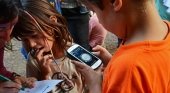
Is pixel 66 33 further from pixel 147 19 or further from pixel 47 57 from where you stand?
pixel 147 19

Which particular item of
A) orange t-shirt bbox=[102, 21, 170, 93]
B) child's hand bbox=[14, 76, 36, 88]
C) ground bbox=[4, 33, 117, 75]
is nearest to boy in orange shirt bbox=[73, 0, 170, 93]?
orange t-shirt bbox=[102, 21, 170, 93]

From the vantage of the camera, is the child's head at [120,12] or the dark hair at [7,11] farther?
the dark hair at [7,11]

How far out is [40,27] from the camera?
1.87m

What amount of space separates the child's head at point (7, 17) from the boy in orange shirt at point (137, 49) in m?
0.61

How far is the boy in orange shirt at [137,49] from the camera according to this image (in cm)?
94

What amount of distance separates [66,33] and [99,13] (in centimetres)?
101

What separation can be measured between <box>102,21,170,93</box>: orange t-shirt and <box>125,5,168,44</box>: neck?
0.02 meters

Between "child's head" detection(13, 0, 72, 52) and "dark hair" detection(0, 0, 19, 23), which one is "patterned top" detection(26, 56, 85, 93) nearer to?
"child's head" detection(13, 0, 72, 52)

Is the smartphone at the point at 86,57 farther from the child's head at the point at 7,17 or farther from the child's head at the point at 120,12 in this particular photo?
the child's head at the point at 120,12

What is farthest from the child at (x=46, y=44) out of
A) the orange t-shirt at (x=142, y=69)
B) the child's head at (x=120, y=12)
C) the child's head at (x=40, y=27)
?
the orange t-shirt at (x=142, y=69)

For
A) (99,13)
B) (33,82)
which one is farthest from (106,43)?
(99,13)

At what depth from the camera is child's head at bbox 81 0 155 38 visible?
969 millimetres

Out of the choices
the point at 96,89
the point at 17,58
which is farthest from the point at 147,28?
the point at 17,58

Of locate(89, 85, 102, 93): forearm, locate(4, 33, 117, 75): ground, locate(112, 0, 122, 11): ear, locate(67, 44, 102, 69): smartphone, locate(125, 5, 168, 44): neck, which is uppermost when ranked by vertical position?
locate(112, 0, 122, 11): ear
